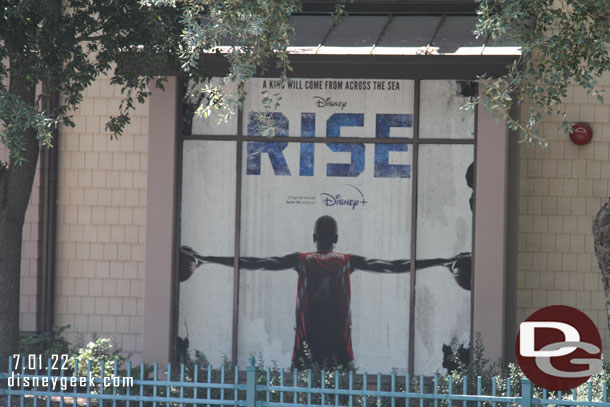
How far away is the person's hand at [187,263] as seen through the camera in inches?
373

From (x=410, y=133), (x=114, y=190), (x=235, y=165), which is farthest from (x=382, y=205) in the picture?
(x=114, y=190)

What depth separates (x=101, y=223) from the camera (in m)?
10.2

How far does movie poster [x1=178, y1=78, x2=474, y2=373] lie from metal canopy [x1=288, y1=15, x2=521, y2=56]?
0.58 meters

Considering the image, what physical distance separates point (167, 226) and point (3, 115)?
100 inches

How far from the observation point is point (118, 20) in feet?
25.7

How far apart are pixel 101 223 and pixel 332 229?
2835 mm

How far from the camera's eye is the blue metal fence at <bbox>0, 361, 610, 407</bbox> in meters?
6.22

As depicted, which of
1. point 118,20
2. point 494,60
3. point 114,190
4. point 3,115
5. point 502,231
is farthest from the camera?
point 114,190

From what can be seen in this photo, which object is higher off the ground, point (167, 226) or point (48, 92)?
point (48, 92)

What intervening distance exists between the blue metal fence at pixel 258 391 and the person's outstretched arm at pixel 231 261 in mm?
1128

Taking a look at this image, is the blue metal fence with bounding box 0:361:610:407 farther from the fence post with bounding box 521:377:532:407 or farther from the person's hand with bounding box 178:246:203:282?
the person's hand with bounding box 178:246:203:282

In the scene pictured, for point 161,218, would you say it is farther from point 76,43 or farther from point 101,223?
point 76,43

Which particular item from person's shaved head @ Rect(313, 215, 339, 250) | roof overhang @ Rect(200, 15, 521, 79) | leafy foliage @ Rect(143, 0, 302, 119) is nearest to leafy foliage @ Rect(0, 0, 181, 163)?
roof overhang @ Rect(200, 15, 521, 79)

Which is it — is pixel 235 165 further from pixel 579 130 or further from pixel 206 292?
pixel 579 130
